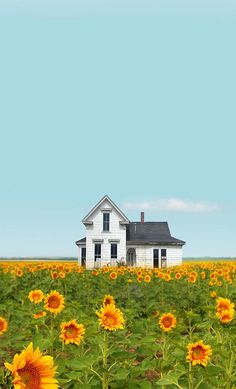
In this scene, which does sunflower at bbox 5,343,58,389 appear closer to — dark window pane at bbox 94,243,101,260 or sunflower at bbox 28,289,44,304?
sunflower at bbox 28,289,44,304

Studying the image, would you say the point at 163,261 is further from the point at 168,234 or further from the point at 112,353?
the point at 112,353

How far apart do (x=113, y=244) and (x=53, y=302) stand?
111 feet

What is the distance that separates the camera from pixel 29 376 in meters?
2.52

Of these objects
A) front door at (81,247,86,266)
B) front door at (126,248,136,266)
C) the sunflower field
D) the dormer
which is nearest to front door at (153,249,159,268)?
front door at (126,248,136,266)

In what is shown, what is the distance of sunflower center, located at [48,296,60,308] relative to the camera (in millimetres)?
6131

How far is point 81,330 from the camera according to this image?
4.79m

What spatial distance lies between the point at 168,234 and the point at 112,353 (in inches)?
1557

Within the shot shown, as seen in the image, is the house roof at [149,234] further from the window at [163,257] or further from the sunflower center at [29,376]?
the sunflower center at [29,376]

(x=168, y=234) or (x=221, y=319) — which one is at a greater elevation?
(x=168, y=234)

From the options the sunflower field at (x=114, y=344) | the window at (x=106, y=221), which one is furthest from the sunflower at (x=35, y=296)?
the window at (x=106, y=221)

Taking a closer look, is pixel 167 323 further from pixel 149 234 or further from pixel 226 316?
pixel 149 234

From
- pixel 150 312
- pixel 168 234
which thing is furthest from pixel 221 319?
pixel 168 234

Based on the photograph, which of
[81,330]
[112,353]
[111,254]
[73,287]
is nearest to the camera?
[112,353]

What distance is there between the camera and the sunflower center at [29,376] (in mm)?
2494
